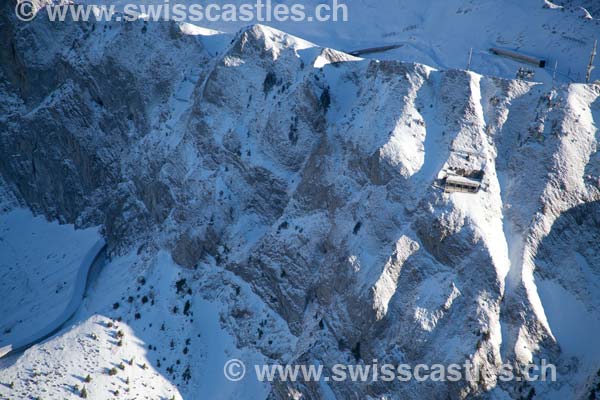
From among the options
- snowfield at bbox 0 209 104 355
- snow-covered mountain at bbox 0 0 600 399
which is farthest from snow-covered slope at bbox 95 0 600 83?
snowfield at bbox 0 209 104 355

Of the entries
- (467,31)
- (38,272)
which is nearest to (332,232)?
(467,31)

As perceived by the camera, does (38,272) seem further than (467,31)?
No

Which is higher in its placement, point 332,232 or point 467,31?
point 467,31

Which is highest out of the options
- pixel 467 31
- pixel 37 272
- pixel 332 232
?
pixel 467 31

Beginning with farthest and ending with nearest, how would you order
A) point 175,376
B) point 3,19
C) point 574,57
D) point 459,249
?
point 3,19, point 574,57, point 175,376, point 459,249

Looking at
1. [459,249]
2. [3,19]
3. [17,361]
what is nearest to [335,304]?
[459,249]

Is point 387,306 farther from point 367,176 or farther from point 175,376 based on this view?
point 175,376

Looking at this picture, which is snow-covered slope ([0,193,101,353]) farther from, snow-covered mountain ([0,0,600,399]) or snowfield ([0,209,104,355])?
snow-covered mountain ([0,0,600,399])

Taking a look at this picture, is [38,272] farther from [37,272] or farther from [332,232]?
[332,232]
